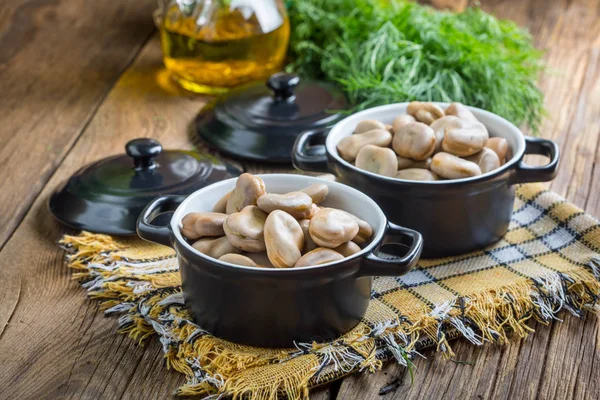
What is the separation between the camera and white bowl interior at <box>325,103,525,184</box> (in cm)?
105

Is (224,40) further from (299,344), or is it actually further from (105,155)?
(299,344)

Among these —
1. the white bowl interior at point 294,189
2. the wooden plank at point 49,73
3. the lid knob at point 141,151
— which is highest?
the white bowl interior at point 294,189

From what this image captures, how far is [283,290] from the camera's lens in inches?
32.0

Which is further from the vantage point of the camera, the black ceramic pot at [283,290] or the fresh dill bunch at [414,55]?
the fresh dill bunch at [414,55]

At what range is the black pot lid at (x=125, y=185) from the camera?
1123 mm

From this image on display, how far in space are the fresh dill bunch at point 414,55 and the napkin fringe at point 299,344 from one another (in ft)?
1.63

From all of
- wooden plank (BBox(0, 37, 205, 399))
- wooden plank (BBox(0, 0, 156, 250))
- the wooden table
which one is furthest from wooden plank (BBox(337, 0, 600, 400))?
wooden plank (BBox(0, 0, 156, 250))

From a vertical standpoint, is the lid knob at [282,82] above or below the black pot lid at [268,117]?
above

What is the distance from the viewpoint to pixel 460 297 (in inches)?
37.1

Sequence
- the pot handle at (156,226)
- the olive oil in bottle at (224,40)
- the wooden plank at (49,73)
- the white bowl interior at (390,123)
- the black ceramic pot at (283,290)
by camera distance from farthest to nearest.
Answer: the olive oil in bottle at (224,40)
the wooden plank at (49,73)
the white bowl interior at (390,123)
the pot handle at (156,226)
the black ceramic pot at (283,290)

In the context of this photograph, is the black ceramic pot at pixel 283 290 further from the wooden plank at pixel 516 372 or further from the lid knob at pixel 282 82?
the lid knob at pixel 282 82

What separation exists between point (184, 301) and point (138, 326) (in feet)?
0.20

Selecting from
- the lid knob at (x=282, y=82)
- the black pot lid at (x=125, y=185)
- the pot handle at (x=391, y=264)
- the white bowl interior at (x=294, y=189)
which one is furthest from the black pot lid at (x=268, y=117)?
the pot handle at (x=391, y=264)

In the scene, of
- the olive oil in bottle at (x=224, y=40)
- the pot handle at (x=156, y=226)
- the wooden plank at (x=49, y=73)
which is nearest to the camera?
the pot handle at (x=156, y=226)
